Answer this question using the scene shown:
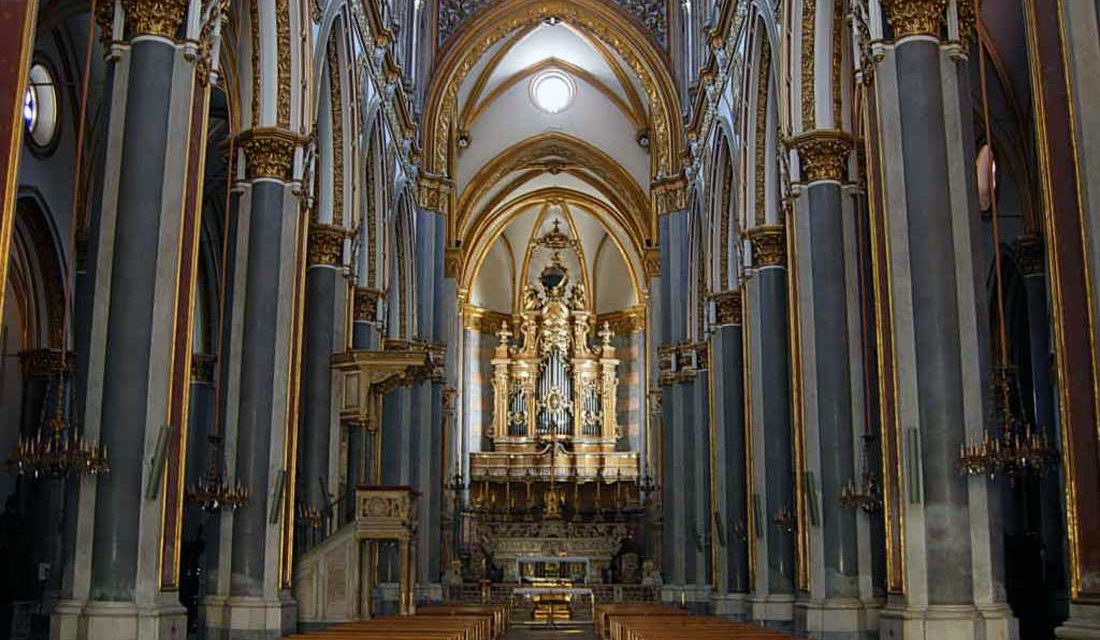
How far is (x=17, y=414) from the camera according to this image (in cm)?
2219

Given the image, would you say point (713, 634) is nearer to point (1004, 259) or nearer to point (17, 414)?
point (1004, 259)

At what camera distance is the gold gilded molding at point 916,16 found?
11734 mm

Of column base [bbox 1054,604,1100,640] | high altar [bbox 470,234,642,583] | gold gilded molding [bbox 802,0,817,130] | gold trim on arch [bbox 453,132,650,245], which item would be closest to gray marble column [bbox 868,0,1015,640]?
column base [bbox 1054,604,1100,640]

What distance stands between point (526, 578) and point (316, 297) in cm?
2118

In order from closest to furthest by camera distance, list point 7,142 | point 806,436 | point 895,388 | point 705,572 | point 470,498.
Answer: point 7,142
point 895,388
point 806,436
point 705,572
point 470,498

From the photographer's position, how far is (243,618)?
565 inches

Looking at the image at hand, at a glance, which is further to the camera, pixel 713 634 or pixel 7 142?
pixel 713 634

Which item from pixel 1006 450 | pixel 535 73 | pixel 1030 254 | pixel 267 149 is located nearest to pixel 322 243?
pixel 267 149

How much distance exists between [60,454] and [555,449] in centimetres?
3285

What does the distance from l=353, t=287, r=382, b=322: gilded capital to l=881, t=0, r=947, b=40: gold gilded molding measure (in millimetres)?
12815

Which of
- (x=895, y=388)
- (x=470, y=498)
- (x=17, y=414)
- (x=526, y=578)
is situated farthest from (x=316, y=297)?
(x=470, y=498)

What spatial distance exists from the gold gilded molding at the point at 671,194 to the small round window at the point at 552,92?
644 cm

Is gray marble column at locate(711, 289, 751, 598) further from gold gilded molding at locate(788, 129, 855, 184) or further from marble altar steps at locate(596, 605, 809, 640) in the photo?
gold gilded molding at locate(788, 129, 855, 184)

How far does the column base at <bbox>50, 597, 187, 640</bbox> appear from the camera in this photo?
34.1 ft
